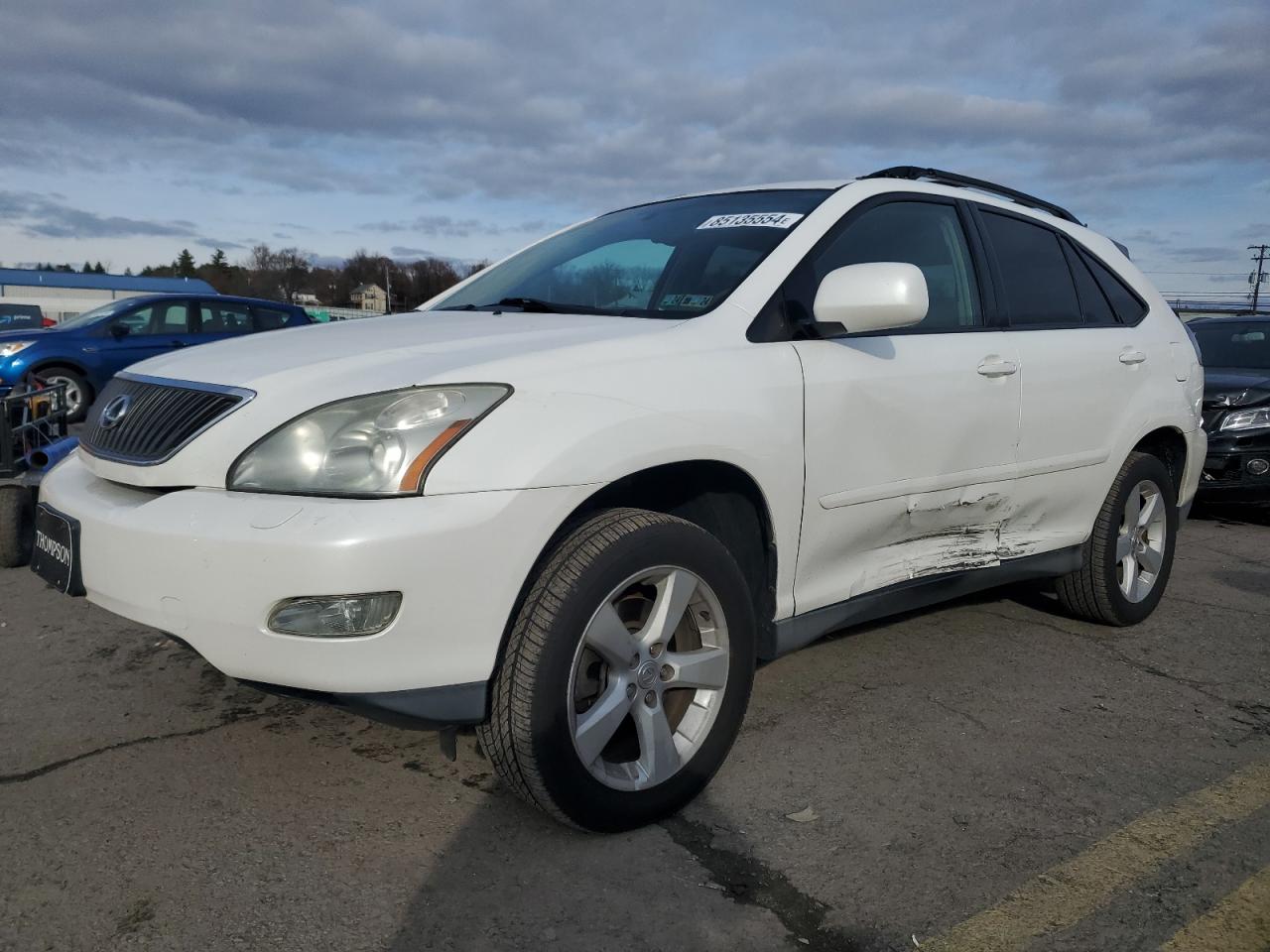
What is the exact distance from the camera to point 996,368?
3.31 metres

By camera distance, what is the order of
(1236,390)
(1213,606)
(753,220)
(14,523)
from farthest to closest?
(1236,390) → (1213,606) → (14,523) → (753,220)

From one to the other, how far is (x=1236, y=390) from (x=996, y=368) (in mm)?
4737

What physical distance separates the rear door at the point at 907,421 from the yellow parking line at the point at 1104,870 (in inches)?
36.9

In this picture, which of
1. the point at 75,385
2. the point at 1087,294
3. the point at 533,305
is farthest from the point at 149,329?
the point at 1087,294

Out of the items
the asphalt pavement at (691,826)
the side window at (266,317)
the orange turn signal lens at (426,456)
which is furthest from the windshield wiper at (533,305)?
the side window at (266,317)

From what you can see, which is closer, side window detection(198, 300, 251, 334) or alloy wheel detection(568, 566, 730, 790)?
alloy wheel detection(568, 566, 730, 790)

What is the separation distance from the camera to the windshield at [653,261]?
2895mm

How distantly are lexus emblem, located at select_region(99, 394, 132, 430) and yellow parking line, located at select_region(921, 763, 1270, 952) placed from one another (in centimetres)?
229

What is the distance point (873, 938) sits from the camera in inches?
79.4

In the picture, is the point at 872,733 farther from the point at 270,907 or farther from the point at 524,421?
the point at 270,907

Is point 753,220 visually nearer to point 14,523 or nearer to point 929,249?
point 929,249

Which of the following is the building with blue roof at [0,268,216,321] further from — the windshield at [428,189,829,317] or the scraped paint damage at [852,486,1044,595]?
the scraped paint damage at [852,486,1044,595]

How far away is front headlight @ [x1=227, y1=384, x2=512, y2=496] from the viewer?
6.79 ft

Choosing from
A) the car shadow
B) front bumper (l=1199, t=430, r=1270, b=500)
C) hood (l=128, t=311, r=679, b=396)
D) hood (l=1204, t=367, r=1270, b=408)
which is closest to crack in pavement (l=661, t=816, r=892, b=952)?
hood (l=128, t=311, r=679, b=396)
